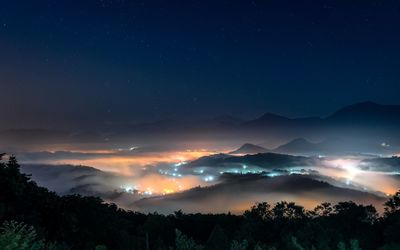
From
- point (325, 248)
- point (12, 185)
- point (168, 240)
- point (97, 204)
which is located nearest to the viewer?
point (12, 185)

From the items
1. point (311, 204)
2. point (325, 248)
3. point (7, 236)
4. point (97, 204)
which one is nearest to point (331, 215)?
point (325, 248)

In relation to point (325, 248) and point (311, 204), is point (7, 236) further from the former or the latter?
point (311, 204)

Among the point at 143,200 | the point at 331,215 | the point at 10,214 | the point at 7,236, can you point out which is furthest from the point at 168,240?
the point at 143,200

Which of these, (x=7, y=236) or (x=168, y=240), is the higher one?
(x=7, y=236)

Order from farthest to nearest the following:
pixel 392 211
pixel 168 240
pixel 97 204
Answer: pixel 168 240
pixel 392 211
pixel 97 204

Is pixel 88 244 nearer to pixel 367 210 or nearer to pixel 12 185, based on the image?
pixel 12 185

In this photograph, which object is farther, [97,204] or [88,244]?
[97,204]
